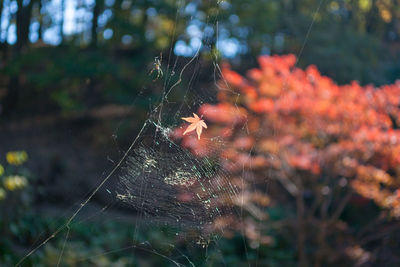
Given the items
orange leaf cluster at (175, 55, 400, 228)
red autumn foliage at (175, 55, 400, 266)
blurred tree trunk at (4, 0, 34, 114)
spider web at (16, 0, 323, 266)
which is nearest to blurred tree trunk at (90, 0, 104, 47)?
blurred tree trunk at (4, 0, 34, 114)

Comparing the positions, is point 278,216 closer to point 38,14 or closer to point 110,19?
point 110,19

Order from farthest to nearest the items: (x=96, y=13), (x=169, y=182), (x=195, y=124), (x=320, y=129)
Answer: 1. (x=96, y=13)
2. (x=320, y=129)
3. (x=195, y=124)
4. (x=169, y=182)

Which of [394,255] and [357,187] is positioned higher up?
[357,187]

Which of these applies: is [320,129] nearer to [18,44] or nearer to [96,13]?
[96,13]

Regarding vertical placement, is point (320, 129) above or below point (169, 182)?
below

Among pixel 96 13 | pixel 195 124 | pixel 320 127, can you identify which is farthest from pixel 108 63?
pixel 195 124

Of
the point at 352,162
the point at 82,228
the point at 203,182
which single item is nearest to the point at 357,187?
the point at 352,162

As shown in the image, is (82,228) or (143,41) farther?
(143,41)

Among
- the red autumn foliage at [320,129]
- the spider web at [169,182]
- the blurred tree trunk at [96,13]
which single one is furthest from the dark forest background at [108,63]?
the spider web at [169,182]
